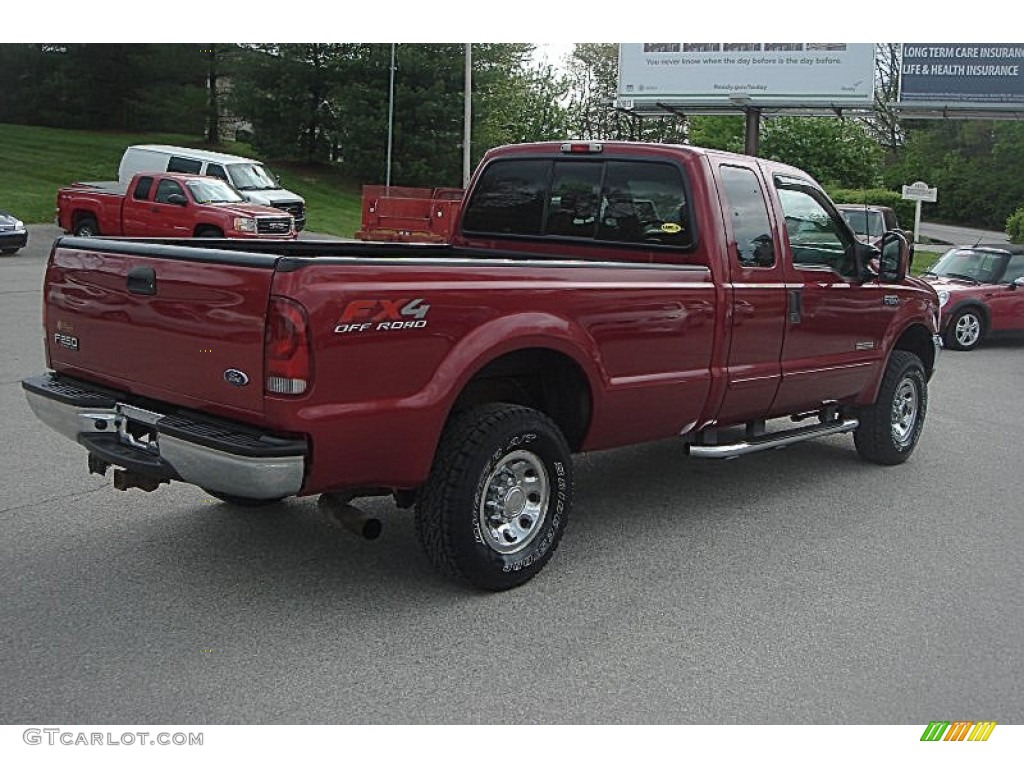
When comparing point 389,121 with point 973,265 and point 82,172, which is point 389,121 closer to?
point 82,172

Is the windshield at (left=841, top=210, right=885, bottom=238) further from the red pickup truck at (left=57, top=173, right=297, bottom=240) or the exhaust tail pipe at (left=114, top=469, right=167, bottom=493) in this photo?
the exhaust tail pipe at (left=114, top=469, right=167, bottom=493)

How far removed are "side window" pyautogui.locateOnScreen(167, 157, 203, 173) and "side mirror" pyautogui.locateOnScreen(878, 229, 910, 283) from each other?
21780mm

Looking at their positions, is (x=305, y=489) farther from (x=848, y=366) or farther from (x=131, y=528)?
(x=848, y=366)

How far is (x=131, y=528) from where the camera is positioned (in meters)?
5.84

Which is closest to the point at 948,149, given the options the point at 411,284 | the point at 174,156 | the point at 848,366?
the point at 174,156

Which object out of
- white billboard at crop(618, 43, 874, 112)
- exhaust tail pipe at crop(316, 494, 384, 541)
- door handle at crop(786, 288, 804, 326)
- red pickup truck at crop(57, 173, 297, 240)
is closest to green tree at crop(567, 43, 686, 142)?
white billboard at crop(618, 43, 874, 112)

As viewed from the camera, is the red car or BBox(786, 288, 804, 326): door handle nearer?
BBox(786, 288, 804, 326): door handle

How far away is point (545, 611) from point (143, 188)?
775 inches

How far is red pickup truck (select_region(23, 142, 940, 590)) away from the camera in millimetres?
4363

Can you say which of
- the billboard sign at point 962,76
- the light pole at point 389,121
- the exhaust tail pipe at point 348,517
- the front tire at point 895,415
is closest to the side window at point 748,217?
the front tire at point 895,415

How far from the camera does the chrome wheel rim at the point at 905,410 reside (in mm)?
7965

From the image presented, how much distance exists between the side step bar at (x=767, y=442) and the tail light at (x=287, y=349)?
2717 millimetres

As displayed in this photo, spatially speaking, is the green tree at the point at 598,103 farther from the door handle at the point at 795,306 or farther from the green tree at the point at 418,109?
the door handle at the point at 795,306

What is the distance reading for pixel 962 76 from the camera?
33844mm
